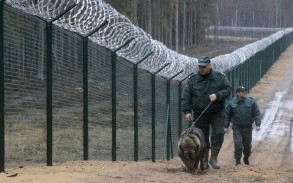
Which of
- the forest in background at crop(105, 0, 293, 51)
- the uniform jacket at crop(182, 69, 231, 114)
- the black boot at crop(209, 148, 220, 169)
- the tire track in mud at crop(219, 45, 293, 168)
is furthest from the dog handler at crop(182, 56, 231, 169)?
the forest in background at crop(105, 0, 293, 51)

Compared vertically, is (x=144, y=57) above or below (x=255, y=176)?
above

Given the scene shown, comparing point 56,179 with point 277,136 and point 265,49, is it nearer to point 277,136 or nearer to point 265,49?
point 277,136

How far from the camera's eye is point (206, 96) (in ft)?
33.6

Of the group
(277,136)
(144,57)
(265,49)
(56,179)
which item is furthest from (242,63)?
(56,179)

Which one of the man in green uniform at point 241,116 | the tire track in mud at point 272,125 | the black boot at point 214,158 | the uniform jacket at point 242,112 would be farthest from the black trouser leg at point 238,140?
the black boot at point 214,158

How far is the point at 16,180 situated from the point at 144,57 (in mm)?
4780

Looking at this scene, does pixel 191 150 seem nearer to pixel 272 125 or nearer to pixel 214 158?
pixel 214 158

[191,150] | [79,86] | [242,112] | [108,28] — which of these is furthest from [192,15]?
[191,150]

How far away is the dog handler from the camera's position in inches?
397

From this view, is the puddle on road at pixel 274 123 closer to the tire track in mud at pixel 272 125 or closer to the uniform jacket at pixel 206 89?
the tire track in mud at pixel 272 125

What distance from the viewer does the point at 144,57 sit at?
37.6 ft

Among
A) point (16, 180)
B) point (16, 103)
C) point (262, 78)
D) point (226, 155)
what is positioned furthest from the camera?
point (262, 78)

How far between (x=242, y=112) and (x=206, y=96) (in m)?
2.81

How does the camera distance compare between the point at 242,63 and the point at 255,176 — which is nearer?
the point at 255,176
